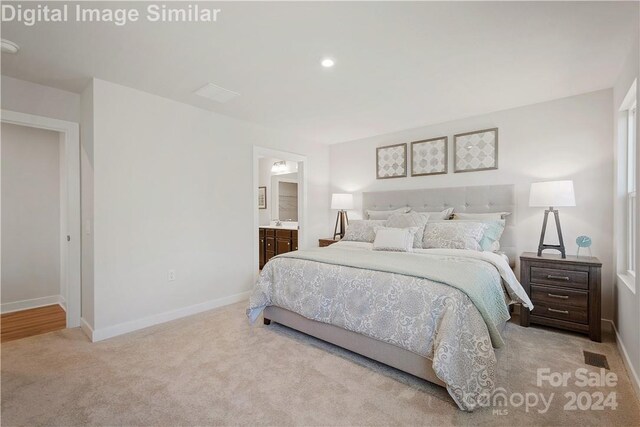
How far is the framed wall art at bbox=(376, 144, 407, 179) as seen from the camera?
4.38 meters

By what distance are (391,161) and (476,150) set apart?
116cm

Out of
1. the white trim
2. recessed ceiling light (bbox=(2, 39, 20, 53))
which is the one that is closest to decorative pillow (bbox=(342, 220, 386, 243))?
the white trim

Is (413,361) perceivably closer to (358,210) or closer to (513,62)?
(513,62)

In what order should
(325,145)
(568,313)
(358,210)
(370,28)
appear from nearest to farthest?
(370,28) < (568,313) < (358,210) < (325,145)

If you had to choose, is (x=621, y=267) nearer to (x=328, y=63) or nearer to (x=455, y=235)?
(x=455, y=235)

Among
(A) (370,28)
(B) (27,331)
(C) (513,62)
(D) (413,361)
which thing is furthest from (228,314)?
(C) (513,62)

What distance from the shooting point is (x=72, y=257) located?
299cm

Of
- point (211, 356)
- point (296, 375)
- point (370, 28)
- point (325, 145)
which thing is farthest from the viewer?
point (325, 145)

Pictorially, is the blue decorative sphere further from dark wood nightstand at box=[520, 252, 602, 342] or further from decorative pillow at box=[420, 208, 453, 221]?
decorative pillow at box=[420, 208, 453, 221]

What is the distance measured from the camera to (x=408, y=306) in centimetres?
199

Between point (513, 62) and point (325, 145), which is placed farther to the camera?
point (325, 145)

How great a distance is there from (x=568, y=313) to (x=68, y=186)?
16.0 feet

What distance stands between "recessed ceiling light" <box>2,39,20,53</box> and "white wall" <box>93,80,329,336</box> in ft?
1.81

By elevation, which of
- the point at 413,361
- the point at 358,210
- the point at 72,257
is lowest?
the point at 413,361
